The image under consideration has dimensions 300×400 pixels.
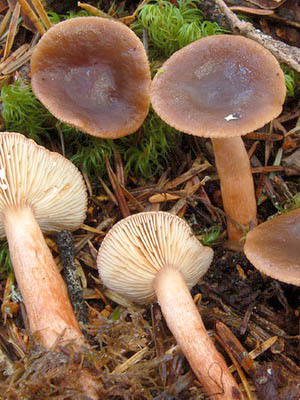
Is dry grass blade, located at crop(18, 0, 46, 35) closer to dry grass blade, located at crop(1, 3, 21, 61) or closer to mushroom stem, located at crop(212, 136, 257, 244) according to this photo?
dry grass blade, located at crop(1, 3, 21, 61)

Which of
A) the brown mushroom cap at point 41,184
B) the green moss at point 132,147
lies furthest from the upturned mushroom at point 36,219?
the green moss at point 132,147

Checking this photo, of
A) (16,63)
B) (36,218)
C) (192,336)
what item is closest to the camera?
(192,336)

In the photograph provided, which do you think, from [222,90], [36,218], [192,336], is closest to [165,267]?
[192,336]

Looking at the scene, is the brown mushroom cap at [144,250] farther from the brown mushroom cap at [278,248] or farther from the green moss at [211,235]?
the brown mushroom cap at [278,248]

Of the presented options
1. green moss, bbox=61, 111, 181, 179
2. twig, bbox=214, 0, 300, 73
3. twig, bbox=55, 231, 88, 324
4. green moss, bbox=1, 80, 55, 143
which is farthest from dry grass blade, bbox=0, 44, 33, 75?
twig, bbox=214, 0, 300, 73

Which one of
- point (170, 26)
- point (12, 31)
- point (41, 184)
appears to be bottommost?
point (41, 184)

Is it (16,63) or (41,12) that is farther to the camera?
(16,63)

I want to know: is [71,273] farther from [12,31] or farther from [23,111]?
[12,31]

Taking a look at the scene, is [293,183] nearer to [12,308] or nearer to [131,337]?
[131,337]
